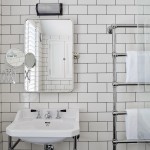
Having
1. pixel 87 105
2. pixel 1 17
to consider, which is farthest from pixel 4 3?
pixel 87 105

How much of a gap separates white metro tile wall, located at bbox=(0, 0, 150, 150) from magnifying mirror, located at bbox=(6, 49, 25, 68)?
58 millimetres

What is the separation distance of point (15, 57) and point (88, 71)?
62 centimetres

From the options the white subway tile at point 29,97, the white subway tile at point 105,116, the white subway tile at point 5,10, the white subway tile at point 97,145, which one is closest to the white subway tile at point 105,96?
the white subway tile at point 105,116

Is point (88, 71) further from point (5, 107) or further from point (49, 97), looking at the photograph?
point (5, 107)

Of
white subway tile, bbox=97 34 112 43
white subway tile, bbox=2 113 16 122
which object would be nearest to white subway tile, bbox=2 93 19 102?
white subway tile, bbox=2 113 16 122

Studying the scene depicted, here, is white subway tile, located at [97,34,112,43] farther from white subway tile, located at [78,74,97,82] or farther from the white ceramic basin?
the white ceramic basin

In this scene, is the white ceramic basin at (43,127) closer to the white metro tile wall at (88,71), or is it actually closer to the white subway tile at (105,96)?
the white metro tile wall at (88,71)

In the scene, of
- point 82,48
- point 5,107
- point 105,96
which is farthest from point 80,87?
point 5,107

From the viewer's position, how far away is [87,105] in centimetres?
193

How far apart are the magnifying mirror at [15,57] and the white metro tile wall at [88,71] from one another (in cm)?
6

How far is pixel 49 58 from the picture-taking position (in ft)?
6.24

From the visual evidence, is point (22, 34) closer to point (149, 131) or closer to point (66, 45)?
point (66, 45)

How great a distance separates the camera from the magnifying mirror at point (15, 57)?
6.23 feet

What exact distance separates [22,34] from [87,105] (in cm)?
82
